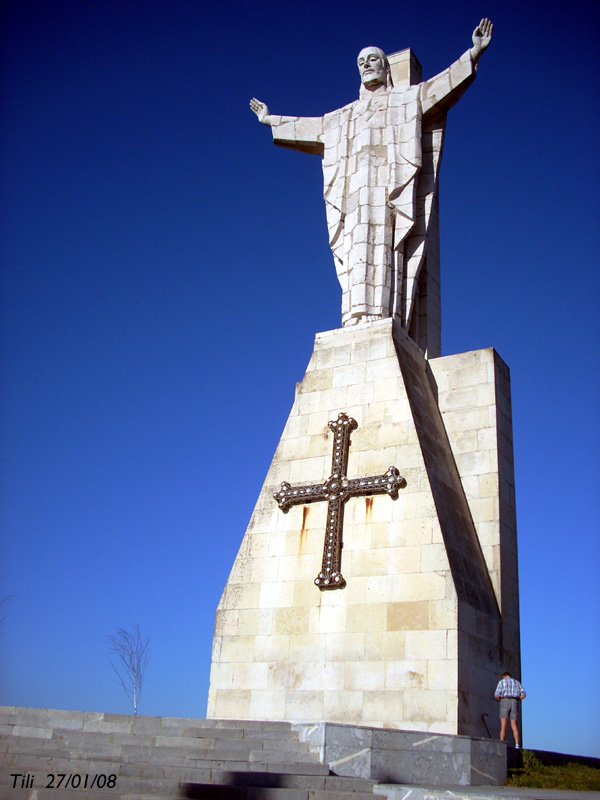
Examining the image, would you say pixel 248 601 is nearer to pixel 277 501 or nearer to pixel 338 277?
pixel 277 501

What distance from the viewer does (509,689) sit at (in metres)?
8.77

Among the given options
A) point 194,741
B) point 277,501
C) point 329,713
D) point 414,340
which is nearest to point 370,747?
point 194,741

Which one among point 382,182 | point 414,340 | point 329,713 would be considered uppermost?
point 382,182

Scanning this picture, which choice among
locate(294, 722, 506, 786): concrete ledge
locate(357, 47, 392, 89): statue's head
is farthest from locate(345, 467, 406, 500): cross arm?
locate(357, 47, 392, 89): statue's head

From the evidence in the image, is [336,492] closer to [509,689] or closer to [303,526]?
[303,526]

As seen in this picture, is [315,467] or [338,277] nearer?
[315,467]

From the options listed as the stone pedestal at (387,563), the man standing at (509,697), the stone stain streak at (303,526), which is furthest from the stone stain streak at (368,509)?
the man standing at (509,697)

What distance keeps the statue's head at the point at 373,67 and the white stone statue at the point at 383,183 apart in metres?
0.01

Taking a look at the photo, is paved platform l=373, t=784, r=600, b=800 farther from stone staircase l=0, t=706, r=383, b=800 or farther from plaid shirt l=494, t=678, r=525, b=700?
plaid shirt l=494, t=678, r=525, b=700

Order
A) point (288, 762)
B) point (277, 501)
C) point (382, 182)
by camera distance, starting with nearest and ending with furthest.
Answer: point (288, 762) < point (277, 501) < point (382, 182)

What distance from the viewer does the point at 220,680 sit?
9.81m

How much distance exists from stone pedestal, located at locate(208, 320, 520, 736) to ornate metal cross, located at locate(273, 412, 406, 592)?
99 millimetres

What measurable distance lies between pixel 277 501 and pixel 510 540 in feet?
9.99

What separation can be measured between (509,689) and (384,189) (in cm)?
706
